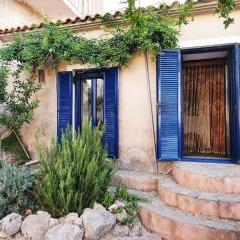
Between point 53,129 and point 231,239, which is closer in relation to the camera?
point 231,239

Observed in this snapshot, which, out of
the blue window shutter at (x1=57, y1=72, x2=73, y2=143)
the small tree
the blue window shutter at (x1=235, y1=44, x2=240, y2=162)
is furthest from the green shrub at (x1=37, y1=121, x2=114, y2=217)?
the blue window shutter at (x1=235, y1=44, x2=240, y2=162)

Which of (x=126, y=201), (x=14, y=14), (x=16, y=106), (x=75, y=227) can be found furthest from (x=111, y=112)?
(x=14, y=14)

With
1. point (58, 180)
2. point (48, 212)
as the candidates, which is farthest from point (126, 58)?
point (48, 212)

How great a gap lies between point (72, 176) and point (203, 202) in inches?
86.5

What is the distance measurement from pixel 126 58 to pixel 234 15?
2471 mm

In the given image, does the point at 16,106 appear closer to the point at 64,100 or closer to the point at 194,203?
the point at 64,100

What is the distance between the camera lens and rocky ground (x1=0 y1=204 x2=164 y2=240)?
14.9 ft

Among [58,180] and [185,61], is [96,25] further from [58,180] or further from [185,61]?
[58,180]

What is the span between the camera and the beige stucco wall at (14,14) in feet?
30.8

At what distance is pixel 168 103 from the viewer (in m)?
6.32

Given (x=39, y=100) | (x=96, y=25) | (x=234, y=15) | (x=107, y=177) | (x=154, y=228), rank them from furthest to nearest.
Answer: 1. (x=39, y=100)
2. (x=96, y=25)
3. (x=234, y=15)
4. (x=107, y=177)
5. (x=154, y=228)

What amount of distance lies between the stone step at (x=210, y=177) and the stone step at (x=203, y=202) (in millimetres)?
107

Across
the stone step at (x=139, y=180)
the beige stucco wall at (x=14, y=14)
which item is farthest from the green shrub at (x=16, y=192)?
the beige stucco wall at (x=14, y=14)

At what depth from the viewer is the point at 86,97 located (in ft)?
24.9
